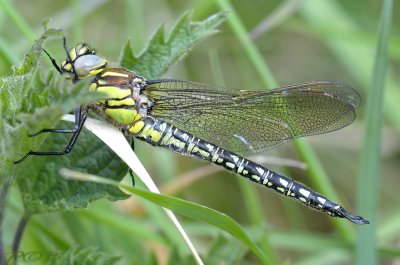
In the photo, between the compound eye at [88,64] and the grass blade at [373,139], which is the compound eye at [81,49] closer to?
the compound eye at [88,64]

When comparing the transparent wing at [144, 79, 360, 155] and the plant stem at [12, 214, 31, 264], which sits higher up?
the transparent wing at [144, 79, 360, 155]

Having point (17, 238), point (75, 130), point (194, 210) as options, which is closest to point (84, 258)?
point (17, 238)

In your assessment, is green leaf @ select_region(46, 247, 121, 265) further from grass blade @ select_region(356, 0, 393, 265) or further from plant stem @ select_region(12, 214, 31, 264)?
grass blade @ select_region(356, 0, 393, 265)

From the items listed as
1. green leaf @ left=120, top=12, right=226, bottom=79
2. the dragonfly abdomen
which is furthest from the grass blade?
green leaf @ left=120, top=12, right=226, bottom=79

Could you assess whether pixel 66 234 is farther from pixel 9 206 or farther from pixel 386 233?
pixel 386 233

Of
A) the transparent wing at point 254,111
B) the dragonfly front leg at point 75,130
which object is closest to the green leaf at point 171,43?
the transparent wing at point 254,111

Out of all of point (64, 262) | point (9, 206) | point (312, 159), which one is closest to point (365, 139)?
point (312, 159)

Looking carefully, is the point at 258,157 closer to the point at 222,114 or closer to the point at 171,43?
the point at 222,114
